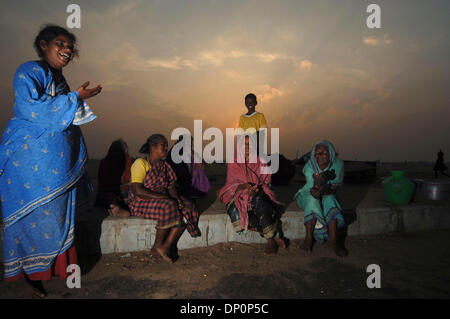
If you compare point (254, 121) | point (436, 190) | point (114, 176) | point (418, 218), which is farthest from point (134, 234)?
point (436, 190)

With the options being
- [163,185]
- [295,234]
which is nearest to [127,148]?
[163,185]

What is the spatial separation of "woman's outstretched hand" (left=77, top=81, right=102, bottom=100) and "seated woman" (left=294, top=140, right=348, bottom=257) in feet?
11.0

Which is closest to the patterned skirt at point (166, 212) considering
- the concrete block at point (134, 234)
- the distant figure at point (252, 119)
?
the concrete block at point (134, 234)

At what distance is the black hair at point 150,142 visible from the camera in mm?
3779

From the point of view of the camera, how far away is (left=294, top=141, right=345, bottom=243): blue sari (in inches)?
155

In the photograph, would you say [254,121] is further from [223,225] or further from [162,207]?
[162,207]

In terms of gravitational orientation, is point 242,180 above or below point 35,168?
below

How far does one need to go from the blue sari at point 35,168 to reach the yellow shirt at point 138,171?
1018mm

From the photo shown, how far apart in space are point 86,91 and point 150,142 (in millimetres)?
1265

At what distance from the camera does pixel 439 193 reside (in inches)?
223

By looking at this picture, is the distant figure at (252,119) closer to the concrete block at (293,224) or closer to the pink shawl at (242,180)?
the pink shawl at (242,180)

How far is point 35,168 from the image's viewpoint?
2.55 meters
